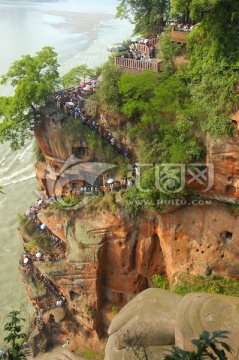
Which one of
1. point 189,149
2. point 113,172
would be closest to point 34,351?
point 113,172

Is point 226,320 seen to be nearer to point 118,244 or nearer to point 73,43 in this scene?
point 118,244

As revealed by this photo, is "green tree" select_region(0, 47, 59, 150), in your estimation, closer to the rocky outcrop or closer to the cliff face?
the cliff face

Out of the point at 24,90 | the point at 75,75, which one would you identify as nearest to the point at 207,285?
the point at 24,90

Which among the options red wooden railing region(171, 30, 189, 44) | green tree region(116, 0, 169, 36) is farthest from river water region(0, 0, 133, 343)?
A: red wooden railing region(171, 30, 189, 44)

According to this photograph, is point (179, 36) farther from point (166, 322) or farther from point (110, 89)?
point (166, 322)

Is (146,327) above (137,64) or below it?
below
